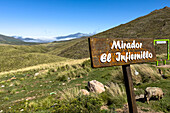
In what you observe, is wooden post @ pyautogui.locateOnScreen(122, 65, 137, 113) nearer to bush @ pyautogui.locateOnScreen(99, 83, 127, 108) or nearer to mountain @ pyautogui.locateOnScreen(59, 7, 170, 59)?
bush @ pyautogui.locateOnScreen(99, 83, 127, 108)

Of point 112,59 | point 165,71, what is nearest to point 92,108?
point 112,59

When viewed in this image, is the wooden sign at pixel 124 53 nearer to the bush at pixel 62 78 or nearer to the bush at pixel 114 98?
the bush at pixel 114 98

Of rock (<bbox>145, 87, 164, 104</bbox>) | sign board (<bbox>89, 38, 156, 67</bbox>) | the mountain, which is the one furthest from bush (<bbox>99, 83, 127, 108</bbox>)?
the mountain

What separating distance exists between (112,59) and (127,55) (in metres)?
0.52

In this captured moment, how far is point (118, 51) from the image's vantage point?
9.91 feet

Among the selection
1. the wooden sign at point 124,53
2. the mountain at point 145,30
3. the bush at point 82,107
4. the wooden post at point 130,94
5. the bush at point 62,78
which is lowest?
the bush at point 62,78

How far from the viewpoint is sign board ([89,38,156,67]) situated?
2.74 m

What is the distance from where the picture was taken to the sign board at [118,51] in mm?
2736

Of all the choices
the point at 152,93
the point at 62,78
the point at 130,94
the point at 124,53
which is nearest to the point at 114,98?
the point at 152,93

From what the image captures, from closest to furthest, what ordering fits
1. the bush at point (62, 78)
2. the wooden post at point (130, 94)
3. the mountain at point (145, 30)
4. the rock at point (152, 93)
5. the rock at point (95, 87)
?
the wooden post at point (130, 94)
the rock at point (152, 93)
the rock at point (95, 87)
the bush at point (62, 78)
the mountain at point (145, 30)

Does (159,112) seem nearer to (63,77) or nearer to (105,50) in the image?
(105,50)

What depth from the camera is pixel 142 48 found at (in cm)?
345

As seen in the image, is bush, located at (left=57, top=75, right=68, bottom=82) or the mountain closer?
bush, located at (left=57, top=75, right=68, bottom=82)

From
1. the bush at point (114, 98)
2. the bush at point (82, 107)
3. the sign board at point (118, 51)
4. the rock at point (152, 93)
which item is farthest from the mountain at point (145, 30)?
the bush at point (82, 107)
